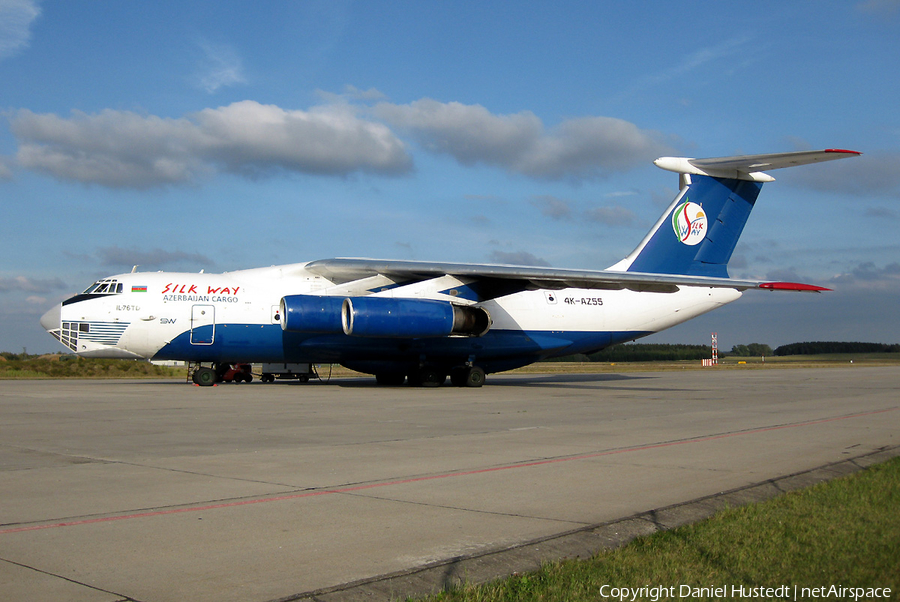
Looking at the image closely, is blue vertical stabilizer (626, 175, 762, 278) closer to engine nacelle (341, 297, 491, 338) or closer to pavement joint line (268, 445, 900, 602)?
engine nacelle (341, 297, 491, 338)

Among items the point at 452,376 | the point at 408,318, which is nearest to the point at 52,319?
the point at 408,318

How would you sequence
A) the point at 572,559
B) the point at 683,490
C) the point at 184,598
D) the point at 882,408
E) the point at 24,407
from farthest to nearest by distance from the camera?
the point at 882,408 → the point at 24,407 → the point at 683,490 → the point at 572,559 → the point at 184,598

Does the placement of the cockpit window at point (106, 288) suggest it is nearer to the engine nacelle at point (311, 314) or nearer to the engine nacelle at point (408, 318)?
the engine nacelle at point (311, 314)

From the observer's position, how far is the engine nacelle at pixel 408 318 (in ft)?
A: 54.3

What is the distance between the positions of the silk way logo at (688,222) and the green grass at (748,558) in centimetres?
1733

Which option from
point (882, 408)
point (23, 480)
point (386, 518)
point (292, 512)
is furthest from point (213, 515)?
point (882, 408)

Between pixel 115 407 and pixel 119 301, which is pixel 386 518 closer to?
pixel 115 407

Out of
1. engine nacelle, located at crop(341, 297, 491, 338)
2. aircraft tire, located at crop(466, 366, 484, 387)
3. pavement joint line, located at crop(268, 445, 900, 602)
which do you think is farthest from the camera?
aircraft tire, located at crop(466, 366, 484, 387)

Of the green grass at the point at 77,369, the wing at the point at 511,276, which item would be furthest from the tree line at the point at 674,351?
the wing at the point at 511,276

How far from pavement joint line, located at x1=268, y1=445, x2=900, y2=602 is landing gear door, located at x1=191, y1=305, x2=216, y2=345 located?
47.1 ft

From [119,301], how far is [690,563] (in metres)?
16.3

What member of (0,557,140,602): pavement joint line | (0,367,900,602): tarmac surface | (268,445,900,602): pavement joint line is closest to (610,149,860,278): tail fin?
(0,367,900,602): tarmac surface

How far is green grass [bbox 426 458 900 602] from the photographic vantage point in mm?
3381

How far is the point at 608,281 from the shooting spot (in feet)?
57.9
